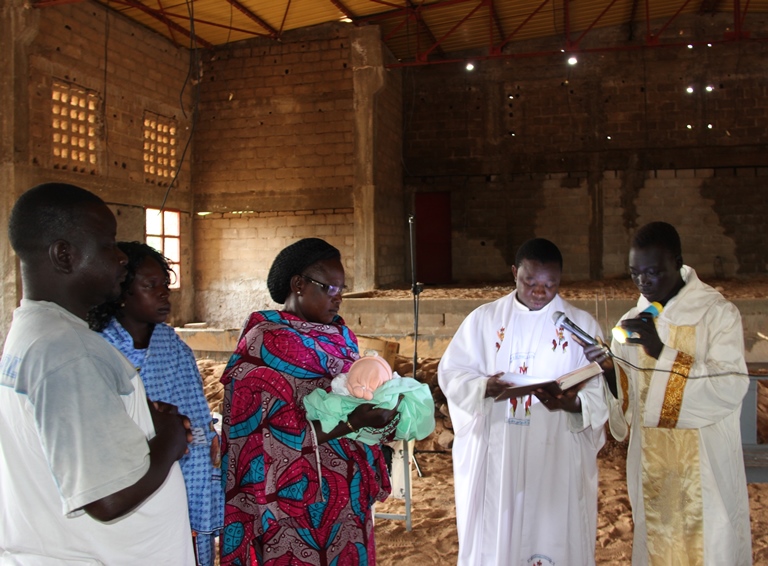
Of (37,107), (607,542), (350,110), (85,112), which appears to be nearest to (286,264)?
(607,542)

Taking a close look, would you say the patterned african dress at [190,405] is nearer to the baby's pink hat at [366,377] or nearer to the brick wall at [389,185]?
the baby's pink hat at [366,377]

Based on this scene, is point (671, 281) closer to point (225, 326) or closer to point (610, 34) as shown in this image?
point (225, 326)

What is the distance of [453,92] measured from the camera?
1520 centimetres

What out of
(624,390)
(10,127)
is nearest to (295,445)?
(624,390)

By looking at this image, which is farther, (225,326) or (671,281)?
(225,326)

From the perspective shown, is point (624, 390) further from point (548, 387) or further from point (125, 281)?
point (125, 281)

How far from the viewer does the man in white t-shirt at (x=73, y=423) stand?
1176 millimetres

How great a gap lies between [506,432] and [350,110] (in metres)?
10.3

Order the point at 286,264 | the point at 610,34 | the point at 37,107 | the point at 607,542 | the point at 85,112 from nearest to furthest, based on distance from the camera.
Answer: the point at 286,264
the point at 607,542
the point at 37,107
the point at 85,112
the point at 610,34

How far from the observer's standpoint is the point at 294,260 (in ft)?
A: 6.93

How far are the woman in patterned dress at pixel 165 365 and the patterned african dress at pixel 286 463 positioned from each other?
23 cm

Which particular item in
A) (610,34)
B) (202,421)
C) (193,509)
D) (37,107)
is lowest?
(193,509)

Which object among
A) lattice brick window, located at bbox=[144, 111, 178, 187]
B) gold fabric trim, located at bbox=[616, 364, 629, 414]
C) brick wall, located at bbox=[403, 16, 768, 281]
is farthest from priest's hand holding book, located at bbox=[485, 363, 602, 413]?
brick wall, located at bbox=[403, 16, 768, 281]

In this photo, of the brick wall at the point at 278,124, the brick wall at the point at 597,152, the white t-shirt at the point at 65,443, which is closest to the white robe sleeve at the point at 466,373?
the white t-shirt at the point at 65,443
